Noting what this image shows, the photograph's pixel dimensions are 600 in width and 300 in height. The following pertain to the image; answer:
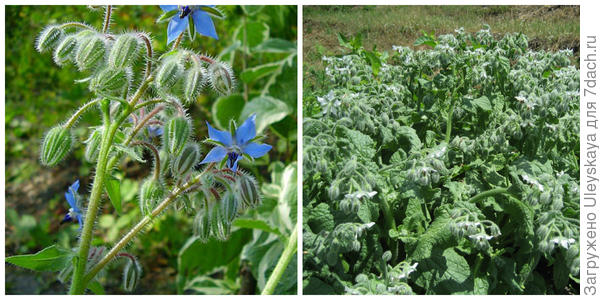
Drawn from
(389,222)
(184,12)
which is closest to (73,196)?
(184,12)

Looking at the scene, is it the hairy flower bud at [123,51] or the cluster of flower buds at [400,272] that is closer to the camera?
the hairy flower bud at [123,51]

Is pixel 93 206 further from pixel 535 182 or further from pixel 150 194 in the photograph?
pixel 535 182

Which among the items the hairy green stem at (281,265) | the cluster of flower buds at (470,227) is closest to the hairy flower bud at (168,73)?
the hairy green stem at (281,265)

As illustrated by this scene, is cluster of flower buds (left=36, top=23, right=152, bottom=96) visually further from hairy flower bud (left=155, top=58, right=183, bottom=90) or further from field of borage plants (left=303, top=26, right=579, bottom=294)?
field of borage plants (left=303, top=26, right=579, bottom=294)

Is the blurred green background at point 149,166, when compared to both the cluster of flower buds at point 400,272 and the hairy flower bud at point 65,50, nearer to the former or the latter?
the cluster of flower buds at point 400,272

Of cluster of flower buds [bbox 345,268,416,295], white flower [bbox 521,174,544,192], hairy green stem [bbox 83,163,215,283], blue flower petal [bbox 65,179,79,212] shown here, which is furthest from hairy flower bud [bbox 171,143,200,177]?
white flower [bbox 521,174,544,192]
